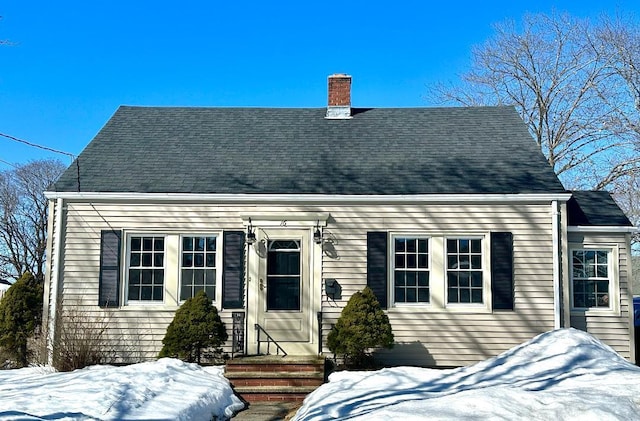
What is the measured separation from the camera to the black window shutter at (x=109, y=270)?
1034 centimetres

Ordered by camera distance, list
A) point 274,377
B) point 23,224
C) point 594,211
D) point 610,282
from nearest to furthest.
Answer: point 274,377 < point 610,282 < point 594,211 < point 23,224

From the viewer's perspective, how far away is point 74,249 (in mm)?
10539

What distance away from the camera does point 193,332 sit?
31.3 feet

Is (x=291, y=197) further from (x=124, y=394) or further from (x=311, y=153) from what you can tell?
(x=124, y=394)

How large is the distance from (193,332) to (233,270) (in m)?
1.34

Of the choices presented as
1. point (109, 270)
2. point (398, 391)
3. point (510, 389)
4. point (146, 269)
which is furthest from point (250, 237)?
point (510, 389)

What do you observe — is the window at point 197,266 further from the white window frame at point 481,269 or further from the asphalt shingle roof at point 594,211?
the asphalt shingle roof at point 594,211

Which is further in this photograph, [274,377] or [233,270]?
[233,270]

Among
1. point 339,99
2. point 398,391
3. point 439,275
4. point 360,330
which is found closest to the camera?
point 398,391

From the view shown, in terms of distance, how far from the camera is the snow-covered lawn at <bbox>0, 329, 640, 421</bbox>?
521 centimetres

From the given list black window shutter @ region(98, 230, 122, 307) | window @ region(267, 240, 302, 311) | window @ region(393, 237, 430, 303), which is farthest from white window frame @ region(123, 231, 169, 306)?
window @ region(393, 237, 430, 303)

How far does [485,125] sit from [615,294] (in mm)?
4285

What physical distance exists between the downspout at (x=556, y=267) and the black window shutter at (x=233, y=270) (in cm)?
543

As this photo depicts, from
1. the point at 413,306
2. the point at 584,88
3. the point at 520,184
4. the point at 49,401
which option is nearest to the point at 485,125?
the point at 520,184
